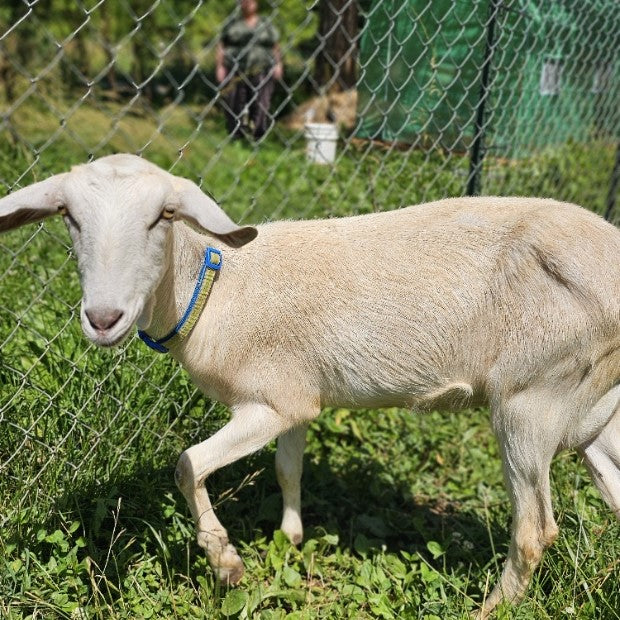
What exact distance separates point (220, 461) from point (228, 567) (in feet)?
1.24

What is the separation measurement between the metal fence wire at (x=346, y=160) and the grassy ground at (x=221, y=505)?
0.05 feet

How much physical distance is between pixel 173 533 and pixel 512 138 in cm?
294

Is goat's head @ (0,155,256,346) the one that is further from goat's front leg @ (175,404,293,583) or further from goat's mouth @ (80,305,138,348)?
goat's front leg @ (175,404,293,583)

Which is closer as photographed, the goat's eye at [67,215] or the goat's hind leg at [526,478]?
the goat's eye at [67,215]

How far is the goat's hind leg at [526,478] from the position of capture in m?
2.54

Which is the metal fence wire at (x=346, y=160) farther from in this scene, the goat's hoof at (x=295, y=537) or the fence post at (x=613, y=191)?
the goat's hoof at (x=295, y=537)

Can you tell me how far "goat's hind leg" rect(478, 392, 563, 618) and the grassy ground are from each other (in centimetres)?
9

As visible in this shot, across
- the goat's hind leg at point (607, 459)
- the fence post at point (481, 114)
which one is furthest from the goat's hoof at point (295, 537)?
the fence post at point (481, 114)

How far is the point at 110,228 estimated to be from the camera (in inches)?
78.7

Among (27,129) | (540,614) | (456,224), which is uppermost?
(456,224)

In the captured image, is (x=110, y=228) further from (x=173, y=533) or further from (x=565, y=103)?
(x=565, y=103)

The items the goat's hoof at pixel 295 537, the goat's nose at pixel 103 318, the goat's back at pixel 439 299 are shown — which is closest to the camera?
the goat's nose at pixel 103 318

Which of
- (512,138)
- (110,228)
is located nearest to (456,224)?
(110,228)

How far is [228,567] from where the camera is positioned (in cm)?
264
